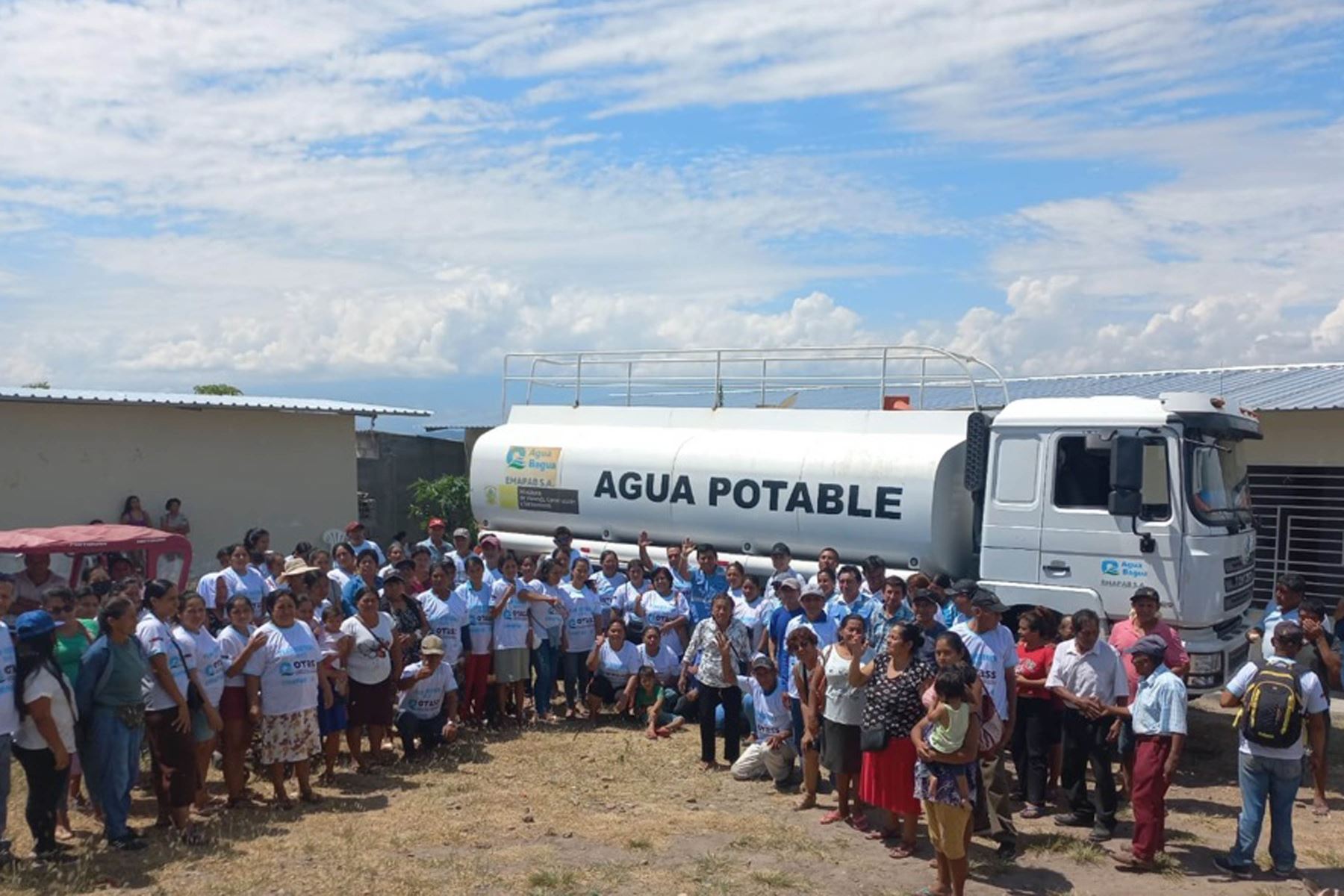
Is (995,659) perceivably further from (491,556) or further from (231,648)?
(491,556)

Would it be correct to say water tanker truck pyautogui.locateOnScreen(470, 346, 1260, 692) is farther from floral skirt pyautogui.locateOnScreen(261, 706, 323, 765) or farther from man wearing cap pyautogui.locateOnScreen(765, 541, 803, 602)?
floral skirt pyautogui.locateOnScreen(261, 706, 323, 765)

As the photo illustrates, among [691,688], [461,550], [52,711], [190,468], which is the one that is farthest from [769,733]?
[190,468]

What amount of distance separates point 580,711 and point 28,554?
5068 mm

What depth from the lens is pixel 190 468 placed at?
1498cm

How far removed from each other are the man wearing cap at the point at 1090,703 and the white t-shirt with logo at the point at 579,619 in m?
4.80

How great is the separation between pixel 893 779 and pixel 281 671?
413 centimetres

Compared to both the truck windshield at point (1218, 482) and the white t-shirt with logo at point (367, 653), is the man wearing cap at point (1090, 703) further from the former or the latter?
the white t-shirt with logo at point (367, 653)

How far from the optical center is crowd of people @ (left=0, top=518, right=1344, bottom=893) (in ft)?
23.2

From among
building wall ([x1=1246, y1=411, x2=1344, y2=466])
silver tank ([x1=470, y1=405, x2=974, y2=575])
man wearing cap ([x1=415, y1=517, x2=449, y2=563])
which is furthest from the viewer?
building wall ([x1=1246, y1=411, x2=1344, y2=466])

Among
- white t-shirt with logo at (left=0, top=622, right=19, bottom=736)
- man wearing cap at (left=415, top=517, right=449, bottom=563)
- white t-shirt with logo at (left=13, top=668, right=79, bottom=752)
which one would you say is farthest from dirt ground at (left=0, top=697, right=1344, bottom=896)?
man wearing cap at (left=415, top=517, right=449, bottom=563)

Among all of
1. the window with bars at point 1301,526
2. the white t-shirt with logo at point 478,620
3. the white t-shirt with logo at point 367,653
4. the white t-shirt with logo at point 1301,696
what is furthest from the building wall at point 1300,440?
the white t-shirt with logo at point 367,653

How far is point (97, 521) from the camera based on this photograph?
536 inches

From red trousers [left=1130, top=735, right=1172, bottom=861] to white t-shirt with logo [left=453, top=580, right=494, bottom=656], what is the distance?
19.2ft

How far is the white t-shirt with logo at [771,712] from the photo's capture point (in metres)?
9.21
